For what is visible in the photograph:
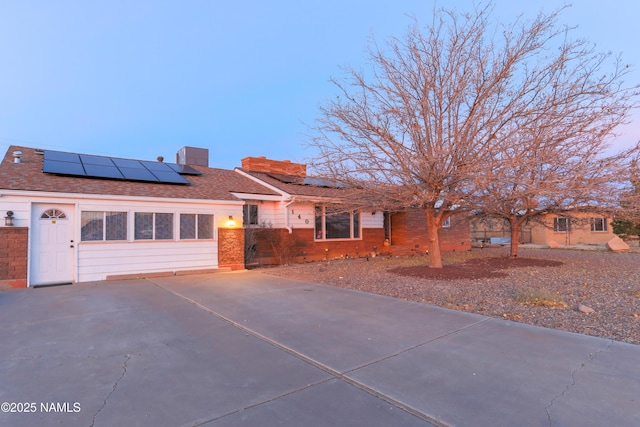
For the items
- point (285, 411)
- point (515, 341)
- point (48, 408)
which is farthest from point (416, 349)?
point (48, 408)

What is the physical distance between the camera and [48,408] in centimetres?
321

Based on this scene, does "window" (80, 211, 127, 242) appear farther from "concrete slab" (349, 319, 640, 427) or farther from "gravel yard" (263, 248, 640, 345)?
"concrete slab" (349, 319, 640, 427)

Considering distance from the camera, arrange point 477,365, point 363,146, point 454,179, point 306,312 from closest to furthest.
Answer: point 477,365 → point 306,312 → point 454,179 → point 363,146

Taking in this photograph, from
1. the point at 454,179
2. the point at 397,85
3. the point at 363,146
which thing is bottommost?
the point at 454,179

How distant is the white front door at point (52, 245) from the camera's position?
9.58 metres

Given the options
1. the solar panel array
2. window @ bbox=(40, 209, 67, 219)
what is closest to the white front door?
window @ bbox=(40, 209, 67, 219)

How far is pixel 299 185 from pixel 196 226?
5764 millimetres

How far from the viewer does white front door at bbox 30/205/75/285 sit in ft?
31.4

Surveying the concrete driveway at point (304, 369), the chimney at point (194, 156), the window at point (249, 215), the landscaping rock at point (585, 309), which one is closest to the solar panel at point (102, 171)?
the window at point (249, 215)

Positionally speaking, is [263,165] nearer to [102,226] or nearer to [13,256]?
[102,226]

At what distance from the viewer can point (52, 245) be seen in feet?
32.3

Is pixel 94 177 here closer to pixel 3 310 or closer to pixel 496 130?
pixel 3 310

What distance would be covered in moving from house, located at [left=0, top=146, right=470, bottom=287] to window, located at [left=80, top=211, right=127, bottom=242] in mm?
26

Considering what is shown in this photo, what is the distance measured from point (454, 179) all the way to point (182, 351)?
26.4ft
